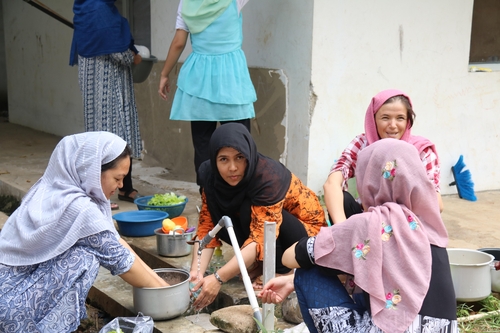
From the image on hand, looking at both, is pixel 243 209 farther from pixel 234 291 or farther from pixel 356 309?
pixel 356 309

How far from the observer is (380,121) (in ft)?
11.3

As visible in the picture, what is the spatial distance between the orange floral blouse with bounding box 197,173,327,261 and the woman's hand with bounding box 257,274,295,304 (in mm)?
552

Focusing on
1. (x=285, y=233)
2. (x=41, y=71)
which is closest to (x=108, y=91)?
(x=285, y=233)

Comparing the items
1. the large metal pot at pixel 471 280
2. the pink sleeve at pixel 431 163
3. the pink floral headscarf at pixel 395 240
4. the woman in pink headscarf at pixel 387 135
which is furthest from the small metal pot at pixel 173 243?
the pink floral headscarf at pixel 395 240

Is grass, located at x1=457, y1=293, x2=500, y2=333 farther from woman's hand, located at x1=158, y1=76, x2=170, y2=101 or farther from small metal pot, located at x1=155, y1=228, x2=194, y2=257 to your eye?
woman's hand, located at x1=158, y1=76, x2=170, y2=101

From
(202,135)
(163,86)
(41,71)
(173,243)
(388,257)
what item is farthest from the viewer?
(41,71)

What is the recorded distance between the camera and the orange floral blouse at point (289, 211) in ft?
10.3

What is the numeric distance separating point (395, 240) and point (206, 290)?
1090 mm

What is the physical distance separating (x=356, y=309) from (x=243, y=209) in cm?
98

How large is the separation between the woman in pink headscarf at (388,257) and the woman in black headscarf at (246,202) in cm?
72

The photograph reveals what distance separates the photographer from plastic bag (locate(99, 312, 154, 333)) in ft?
9.13

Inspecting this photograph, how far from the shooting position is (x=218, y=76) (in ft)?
14.1

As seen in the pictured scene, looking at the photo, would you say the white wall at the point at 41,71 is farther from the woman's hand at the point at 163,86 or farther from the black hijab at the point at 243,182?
the black hijab at the point at 243,182

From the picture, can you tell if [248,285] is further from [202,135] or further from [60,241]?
[202,135]
